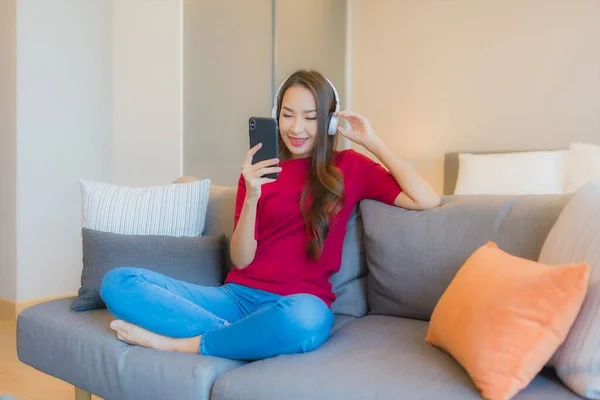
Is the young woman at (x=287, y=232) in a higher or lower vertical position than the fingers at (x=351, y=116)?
lower

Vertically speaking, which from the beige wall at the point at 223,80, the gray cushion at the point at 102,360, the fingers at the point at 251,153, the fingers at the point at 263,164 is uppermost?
the beige wall at the point at 223,80

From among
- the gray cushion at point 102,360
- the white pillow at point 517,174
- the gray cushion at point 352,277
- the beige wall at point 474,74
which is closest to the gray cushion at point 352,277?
the gray cushion at point 352,277

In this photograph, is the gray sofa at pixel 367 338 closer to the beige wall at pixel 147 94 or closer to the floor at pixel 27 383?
the floor at pixel 27 383

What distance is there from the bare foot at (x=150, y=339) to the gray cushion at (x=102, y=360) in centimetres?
2

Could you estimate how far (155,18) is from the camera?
12.9 ft

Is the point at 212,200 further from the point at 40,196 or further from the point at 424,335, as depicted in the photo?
the point at 40,196

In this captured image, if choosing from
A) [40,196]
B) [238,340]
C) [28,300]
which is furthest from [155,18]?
[238,340]

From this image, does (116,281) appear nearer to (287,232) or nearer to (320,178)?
(287,232)

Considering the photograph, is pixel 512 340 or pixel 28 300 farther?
Answer: pixel 28 300

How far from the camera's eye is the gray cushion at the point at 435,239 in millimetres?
1549

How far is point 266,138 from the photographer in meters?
1.68

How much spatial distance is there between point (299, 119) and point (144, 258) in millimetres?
667

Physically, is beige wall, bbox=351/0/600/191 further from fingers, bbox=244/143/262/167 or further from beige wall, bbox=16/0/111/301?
fingers, bbox=244/143/262/167

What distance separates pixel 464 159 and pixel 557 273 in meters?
2.28
